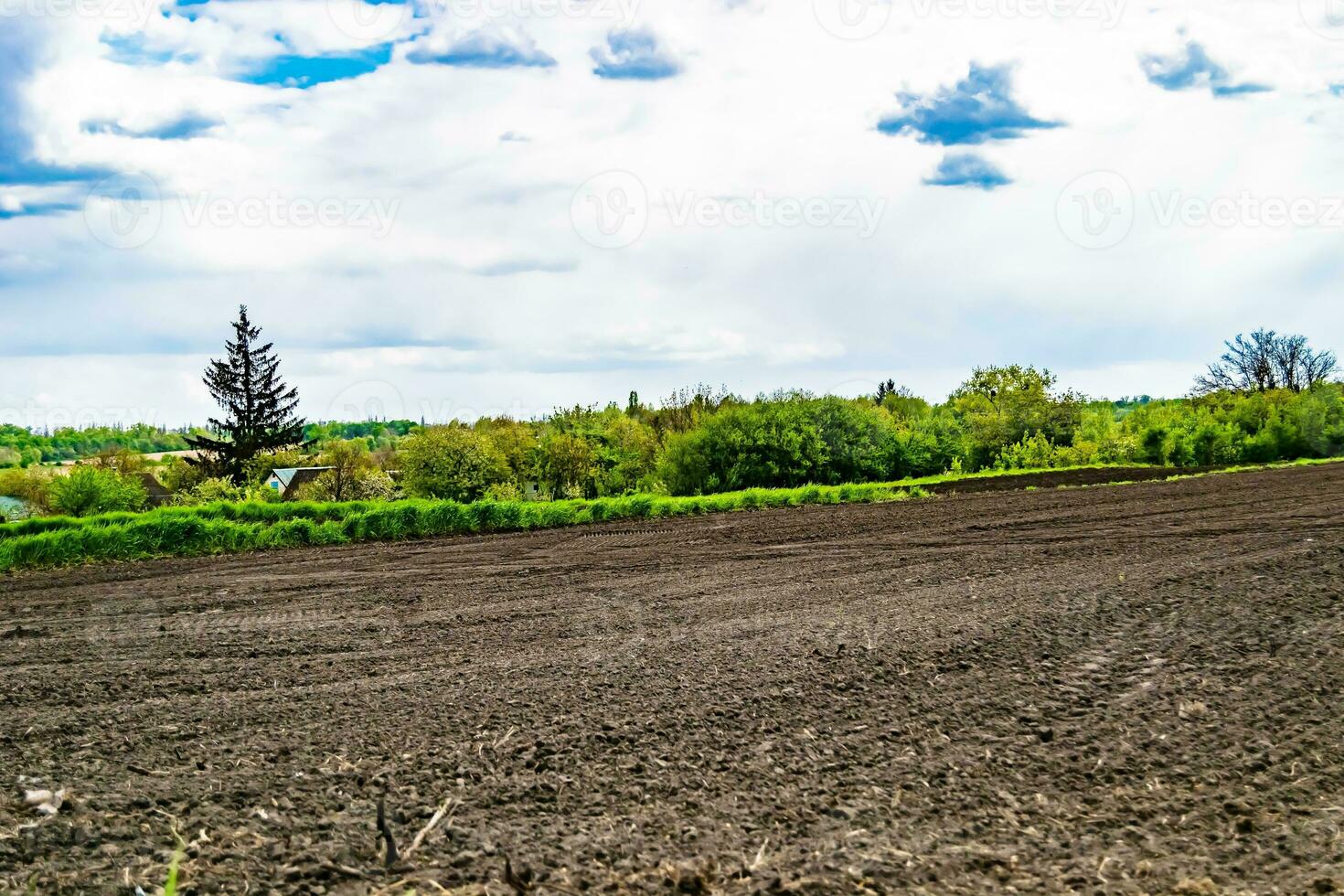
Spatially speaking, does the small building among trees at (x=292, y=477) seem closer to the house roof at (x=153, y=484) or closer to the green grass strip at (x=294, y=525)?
the house roof at (x=153, y=484)

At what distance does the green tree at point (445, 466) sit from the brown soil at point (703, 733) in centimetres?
1990

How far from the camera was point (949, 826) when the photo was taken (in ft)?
13.8

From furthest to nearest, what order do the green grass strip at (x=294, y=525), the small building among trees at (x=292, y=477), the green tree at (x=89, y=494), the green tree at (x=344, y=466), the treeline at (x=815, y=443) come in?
the small building among trees at (x=292, y=477) → the green tree at (x=344, y=466) → the green tree at (x=89, y=494) → the treeline at (x=815, y=443) → the green grass strip at (x=294, y=525)

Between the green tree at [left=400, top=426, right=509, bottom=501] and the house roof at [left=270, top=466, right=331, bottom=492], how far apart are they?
60.2 feet

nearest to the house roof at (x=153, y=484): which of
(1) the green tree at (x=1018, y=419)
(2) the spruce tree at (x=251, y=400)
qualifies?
(2) the spruce tree at (x=251, y=400)

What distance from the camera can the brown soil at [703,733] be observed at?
400 cm

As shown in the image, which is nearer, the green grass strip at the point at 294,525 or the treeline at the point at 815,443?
the green grass strip at the point at 294,525

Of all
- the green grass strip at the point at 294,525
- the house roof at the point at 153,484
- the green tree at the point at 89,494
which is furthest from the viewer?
the house roof at the point at 153,484

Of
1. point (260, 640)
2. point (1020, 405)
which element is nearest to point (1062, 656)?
point (260, 640)

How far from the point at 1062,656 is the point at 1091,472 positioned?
23754 mm

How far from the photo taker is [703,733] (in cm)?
532

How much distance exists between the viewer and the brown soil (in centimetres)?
400

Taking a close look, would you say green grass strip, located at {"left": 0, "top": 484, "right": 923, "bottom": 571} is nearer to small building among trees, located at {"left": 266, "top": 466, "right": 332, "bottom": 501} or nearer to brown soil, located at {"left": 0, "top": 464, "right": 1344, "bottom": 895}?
brown soil, located at {"left": 0, "top": 464, "right": 1344, "bottom": 895}

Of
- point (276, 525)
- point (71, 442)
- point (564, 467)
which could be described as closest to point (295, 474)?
point (564, 467)
